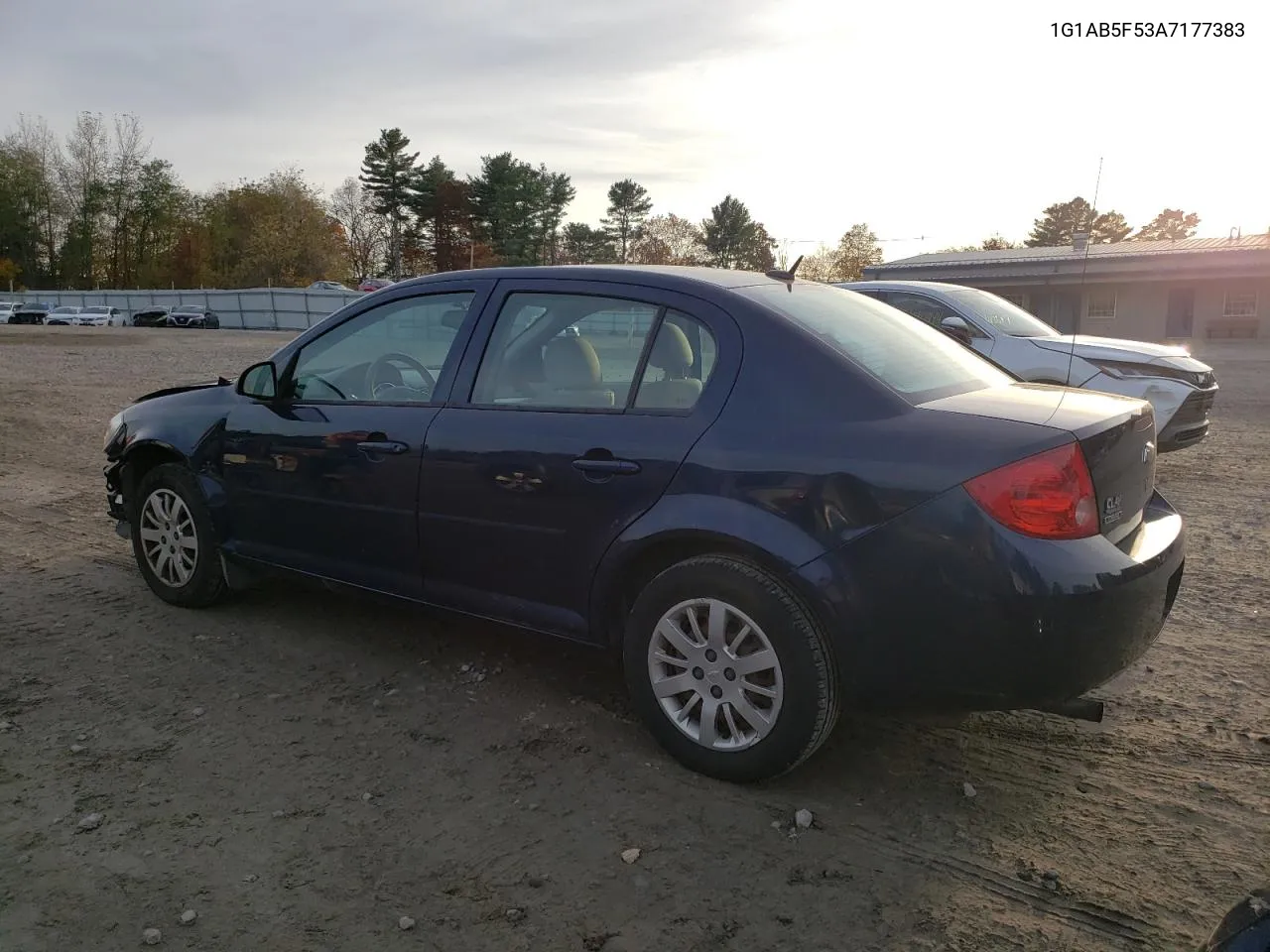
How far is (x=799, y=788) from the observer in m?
3.27

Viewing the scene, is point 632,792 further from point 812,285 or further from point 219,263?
point 219,263

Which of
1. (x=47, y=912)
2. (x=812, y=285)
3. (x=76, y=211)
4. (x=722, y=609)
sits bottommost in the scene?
(x=47, y=912)

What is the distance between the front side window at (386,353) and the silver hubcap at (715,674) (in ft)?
4.90

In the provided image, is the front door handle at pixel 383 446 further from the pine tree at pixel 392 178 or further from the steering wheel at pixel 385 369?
the pine tree at pixel 392 178

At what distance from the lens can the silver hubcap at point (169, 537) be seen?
4855 mm

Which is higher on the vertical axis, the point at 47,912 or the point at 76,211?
the point at 76,211

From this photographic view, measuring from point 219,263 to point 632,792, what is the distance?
79.3m

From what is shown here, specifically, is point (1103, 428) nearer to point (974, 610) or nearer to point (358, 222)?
point (974, 610)

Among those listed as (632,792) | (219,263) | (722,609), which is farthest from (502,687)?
(219,263)

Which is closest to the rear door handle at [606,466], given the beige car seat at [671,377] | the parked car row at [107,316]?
the beige car seat at [671,377]

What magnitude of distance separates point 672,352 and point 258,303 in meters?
50.3

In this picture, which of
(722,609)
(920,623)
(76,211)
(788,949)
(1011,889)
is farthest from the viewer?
(76,211)

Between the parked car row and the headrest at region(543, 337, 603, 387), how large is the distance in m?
48.4

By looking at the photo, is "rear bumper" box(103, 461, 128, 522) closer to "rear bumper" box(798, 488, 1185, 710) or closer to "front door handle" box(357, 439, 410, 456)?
"front door handle" box(357, 439, 410, 456)
